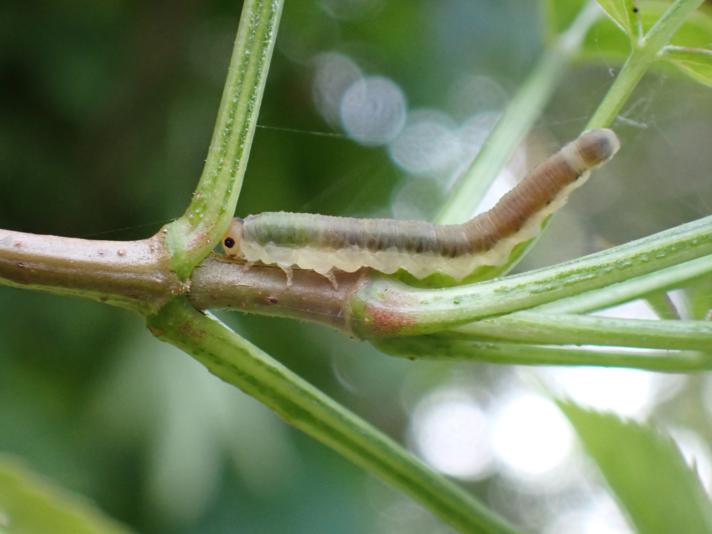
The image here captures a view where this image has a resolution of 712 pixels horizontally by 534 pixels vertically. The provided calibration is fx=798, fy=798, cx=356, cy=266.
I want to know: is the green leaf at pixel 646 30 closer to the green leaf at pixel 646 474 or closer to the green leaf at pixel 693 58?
the green leaf at pixel 693 58

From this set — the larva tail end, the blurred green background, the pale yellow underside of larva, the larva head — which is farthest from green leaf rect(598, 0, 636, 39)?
the blurred green background

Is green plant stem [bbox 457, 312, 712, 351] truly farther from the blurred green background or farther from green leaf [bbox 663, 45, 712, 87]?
the blurred green background

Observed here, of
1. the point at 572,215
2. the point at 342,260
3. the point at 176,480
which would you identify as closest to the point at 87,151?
the point at 176,480

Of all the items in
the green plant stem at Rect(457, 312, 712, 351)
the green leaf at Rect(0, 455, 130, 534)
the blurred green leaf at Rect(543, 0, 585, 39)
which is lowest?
the green leaf at Rect(0, 455, 130, 534)

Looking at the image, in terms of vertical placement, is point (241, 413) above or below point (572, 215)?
below

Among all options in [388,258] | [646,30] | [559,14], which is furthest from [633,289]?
[559,14]

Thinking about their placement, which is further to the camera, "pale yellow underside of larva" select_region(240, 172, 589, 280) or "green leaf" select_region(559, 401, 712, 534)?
"pale yellow underside of larva" select_region(240, 172, 589, 280)

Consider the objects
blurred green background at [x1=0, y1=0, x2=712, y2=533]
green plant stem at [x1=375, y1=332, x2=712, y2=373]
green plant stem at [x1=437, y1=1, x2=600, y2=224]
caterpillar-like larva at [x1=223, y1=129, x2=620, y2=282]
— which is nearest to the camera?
green plant stem at [x1=375, y1=332, x2=712, y2=373]

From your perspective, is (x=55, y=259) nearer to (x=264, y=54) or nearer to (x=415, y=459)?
(x=264, y=54)
